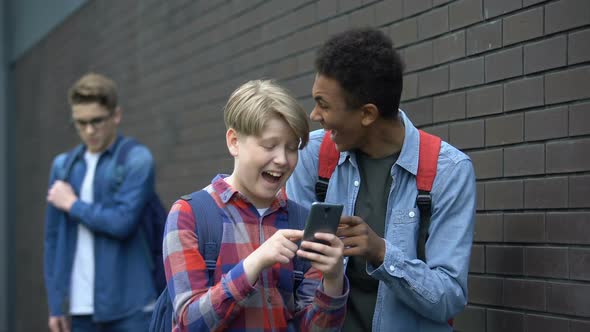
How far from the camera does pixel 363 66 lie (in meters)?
3.46

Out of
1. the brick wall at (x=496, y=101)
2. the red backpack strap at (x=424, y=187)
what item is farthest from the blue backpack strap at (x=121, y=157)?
the red backpack strap at (x=424, y=187)

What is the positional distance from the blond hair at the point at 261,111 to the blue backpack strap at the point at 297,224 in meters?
0.27

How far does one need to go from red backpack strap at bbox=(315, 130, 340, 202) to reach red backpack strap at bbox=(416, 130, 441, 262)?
1.30ft

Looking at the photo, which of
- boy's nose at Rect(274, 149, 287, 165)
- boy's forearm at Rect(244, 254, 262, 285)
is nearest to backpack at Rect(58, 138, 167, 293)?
boy's nose at Rect(274, 149, 287, 165)

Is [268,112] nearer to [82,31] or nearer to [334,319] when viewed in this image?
[334,319]

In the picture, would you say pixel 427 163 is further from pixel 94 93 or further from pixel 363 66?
pixel 94 93

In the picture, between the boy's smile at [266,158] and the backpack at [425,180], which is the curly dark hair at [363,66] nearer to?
the backpack at [425,180]

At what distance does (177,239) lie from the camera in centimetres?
297

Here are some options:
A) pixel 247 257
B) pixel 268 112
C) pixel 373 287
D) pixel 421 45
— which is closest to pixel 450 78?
pixel 421 45

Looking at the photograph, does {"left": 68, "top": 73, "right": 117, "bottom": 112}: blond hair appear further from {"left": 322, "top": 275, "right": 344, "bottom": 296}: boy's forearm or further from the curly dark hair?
{"left": 322, "top": 275, "right": 344, "bottom": 296}: boy's forearm

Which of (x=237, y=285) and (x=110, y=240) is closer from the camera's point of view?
(x=237, y=285)

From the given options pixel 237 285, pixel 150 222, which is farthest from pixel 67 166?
pixel 237 285

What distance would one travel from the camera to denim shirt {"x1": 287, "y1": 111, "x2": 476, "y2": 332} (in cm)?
323

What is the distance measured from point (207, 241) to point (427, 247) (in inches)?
34.9
